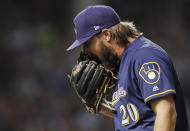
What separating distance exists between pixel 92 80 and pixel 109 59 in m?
0.25

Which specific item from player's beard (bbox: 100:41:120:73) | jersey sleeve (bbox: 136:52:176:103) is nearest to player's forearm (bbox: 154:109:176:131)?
jersey sleeve (bbox: 136:52:176:103)

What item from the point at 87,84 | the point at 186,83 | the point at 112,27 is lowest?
the point at 186,83

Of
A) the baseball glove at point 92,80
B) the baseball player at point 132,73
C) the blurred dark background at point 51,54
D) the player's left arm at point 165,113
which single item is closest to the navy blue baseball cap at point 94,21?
the baseball player at point 132,73

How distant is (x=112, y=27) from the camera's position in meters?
2.49

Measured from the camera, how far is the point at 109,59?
252 centimetres

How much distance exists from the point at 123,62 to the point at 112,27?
237 millimetres

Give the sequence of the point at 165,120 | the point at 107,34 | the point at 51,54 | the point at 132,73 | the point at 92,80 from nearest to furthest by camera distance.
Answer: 1. the point at 165,120
2. the point at 132,73
3. the point at 107,34
4. the point at 92,80
5. the point at 51,54

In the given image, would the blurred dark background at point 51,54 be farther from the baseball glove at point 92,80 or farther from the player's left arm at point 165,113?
the player's left arm at point 165,113

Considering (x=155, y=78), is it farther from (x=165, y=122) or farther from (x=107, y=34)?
(x=107, y=34)

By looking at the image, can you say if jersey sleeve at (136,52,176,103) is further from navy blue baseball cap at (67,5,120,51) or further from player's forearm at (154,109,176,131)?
navy blue baseball cap at (67,5,120,51)

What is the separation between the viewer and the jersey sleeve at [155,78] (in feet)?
7.22

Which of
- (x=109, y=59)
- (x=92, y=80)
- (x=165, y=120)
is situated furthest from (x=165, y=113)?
(x=92, y=80)

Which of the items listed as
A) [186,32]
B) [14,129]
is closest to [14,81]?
[14,129]

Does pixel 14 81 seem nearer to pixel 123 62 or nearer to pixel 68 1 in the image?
pixel 68 1
